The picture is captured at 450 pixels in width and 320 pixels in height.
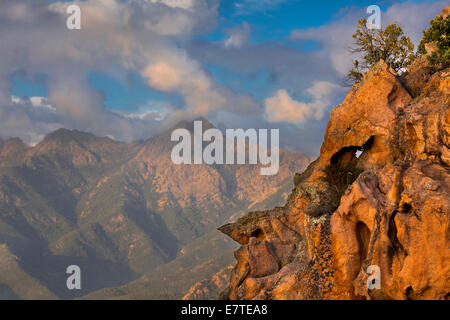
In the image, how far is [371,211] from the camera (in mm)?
32312

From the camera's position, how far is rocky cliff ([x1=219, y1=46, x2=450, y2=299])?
96.1ft

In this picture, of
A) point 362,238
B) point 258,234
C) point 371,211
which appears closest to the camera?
point 371,211

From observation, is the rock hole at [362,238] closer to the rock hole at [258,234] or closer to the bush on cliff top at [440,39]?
the rock hole at [258,234]

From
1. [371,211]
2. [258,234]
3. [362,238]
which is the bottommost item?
[362,238]

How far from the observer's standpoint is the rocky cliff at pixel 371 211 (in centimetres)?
2930

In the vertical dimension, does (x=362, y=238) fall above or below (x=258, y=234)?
below

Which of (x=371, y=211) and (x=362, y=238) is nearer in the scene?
(x=371, y=211)

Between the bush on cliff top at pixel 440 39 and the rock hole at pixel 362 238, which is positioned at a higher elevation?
the bush on cliff top at pixel 440 39

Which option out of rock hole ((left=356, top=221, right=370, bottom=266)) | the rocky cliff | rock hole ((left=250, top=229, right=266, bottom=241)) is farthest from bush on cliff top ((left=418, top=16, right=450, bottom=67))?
rock hole ((left=250, top=229, right=266, bottom=241))

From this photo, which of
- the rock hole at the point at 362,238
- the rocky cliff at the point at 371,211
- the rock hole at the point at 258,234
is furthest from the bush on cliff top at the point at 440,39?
the rock hole at the point at 258,234

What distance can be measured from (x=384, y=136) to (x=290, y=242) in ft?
48.5

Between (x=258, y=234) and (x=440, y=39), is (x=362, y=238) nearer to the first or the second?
(x=258, y=234)

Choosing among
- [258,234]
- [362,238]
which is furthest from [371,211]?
[258,234]
